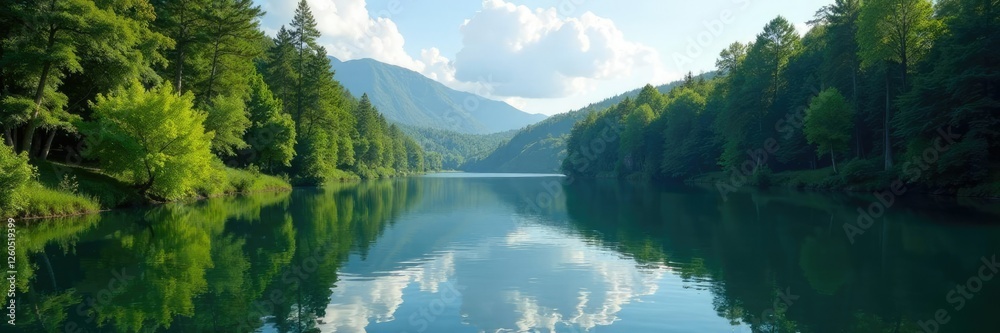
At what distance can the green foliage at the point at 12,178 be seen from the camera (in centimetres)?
2311

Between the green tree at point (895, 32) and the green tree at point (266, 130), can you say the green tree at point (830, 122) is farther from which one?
the green tree at point (266, 130)

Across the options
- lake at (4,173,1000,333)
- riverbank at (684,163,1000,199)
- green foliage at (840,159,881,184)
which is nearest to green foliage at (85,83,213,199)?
lake at (4,173,1000,333)

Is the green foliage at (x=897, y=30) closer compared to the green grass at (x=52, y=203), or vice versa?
the green grass at (x=52, y=203)

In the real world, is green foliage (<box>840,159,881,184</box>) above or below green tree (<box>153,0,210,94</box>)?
below

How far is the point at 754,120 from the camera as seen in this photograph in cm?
6906

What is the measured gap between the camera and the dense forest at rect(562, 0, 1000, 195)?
37.5 m

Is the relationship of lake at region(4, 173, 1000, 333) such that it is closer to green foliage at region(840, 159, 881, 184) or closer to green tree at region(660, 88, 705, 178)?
green foliage at region(840, 159, 881, 184)

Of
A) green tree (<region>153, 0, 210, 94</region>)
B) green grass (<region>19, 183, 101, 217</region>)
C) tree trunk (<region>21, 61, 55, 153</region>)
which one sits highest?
green tree (<region>153, 0, 210, 94</region>)

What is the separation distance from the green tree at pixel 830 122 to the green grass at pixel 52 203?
5459cm

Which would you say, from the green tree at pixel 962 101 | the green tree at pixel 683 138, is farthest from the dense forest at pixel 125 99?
the green tree at pixel 683 138

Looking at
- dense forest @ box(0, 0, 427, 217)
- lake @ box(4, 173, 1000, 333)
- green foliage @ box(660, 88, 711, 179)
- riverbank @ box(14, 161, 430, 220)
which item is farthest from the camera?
green foliage @ box(660, 88, 711, 179)

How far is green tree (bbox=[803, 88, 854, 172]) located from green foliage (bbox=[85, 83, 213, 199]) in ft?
163

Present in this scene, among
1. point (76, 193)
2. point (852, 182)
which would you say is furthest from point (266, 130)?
point (852, 182)

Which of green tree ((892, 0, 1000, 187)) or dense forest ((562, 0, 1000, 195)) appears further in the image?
dense forest ((562, 0, 1000, 195))
